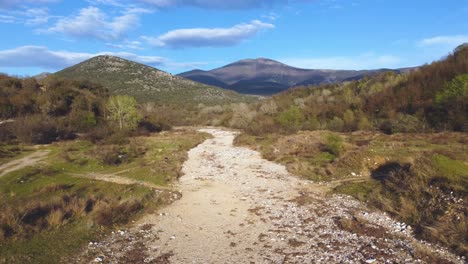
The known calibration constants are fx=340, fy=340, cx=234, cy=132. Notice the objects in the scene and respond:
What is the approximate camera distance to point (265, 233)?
11.8 meters

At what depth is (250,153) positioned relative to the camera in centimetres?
3344

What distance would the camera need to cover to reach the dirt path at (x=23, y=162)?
862 inches

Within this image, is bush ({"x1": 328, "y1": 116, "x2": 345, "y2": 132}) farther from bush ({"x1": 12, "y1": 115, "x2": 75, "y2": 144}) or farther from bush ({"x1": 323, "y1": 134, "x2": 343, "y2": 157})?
bush ({"x1": 12, "y1": 115, "x2": 75, "y2": 144})

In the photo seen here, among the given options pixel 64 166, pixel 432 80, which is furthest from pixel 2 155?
pixel 432 80

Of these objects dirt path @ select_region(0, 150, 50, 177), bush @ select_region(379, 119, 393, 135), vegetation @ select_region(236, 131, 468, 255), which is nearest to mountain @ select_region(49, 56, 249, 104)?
bush @ select_region(379, 119, 393, 135)

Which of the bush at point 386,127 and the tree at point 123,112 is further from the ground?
the tree at point 123,112

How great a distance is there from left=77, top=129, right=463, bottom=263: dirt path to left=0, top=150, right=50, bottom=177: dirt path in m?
12.6

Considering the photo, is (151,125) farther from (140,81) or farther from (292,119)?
(140,81)

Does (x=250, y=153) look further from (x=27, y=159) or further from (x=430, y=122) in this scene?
(x=430, y=122)

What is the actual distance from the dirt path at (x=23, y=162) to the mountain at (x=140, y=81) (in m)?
73.5

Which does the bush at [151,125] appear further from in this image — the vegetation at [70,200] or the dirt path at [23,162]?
the vegetation at [70,200]

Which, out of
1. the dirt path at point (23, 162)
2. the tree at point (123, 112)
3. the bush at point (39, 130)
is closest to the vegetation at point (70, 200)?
the dirt path at point (23, 162)

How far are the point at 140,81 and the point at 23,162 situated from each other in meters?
92.2

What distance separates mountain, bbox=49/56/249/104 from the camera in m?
106
